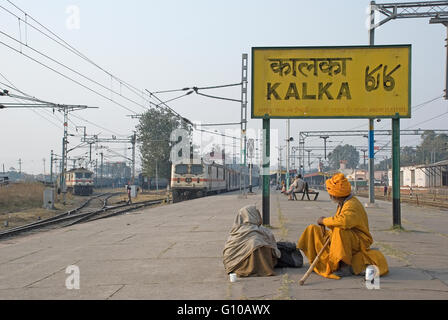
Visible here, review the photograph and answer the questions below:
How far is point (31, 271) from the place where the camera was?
26.2 ft

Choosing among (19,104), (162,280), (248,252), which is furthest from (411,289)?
(19,104)

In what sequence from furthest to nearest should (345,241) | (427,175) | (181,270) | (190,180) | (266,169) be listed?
(427,175) → (190,180) → (266,169) → (181,270) → (345,241)

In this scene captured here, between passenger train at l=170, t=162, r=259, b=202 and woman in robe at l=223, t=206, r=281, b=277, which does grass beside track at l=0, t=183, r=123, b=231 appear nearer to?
passenger train at l=170, t=162, r=259, b=202

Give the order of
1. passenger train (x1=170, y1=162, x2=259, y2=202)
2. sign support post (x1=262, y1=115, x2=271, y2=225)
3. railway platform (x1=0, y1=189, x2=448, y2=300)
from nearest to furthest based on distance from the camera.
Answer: railway platform (x1=0, y1=189, x2=448, y2=300), sign support post (x1=262, y1=115, x2=271, y2=225), passenger train (x1=170, y1=162, x2=259, y2=202)

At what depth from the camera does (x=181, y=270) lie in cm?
725

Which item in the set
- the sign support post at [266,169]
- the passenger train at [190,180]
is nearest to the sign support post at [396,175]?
the sign support post at [266,169]

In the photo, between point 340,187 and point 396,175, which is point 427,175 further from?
point 340,187

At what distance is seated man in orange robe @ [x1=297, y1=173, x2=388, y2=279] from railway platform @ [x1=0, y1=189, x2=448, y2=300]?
19 cm

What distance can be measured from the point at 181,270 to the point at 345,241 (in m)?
2.60

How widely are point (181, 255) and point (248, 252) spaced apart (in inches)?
95.1

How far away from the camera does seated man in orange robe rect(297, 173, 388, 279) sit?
6.10 metres

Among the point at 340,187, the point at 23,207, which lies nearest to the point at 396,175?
the point at 340,187

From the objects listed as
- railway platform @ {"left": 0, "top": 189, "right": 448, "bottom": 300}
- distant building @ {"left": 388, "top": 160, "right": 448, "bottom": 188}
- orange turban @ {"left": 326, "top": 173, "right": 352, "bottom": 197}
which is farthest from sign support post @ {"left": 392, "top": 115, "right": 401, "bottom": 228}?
distant building @ {"left": 388, "top": 160, "right": 448, "bottom": 188}
